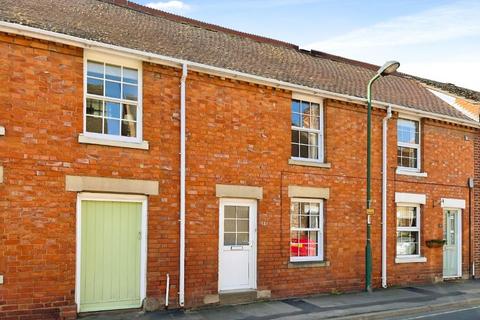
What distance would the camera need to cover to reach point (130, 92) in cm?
1076

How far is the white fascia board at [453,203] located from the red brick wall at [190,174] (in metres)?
0.32

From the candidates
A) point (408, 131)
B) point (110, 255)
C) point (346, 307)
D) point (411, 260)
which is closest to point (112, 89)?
point (110, 255)

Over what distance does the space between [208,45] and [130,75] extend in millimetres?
3990

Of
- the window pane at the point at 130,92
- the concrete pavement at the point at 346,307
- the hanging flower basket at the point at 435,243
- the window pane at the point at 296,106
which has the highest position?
the window pane at the point at 296,106

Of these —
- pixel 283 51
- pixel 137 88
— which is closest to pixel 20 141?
pixel 137 88

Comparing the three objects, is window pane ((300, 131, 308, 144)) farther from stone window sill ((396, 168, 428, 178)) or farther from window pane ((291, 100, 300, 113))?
stone window sill ((396, 168, 428, 178))

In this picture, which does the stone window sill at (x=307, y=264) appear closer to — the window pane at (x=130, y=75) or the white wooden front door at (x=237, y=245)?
the white wooden front door at (x=237, y=245)

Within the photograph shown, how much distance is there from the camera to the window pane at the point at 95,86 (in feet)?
33.8

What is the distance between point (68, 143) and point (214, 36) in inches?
293

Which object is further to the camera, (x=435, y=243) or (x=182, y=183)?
(x=435, y=243)

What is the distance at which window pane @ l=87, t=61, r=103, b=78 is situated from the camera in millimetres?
10312

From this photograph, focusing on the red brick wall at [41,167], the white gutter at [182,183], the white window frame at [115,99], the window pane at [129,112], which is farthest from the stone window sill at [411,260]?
the window pane at [129,112]

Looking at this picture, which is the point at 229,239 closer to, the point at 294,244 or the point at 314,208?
the point at 294,244

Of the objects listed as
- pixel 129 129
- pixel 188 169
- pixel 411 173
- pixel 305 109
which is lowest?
pixel 188 169
